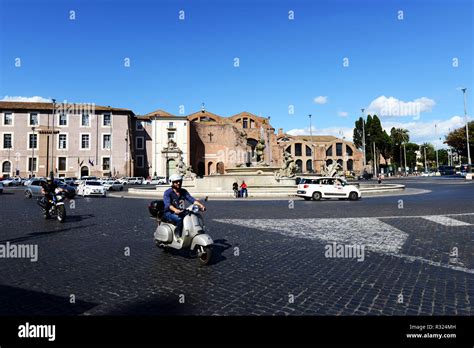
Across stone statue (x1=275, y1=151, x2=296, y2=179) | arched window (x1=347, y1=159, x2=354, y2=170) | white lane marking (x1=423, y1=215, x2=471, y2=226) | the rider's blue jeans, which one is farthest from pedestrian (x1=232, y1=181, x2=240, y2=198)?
arched window (x1=347, y1=159, x2=354, y2=170)

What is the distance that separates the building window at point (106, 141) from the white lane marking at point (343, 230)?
57.2 m

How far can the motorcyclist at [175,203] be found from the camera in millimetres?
6074

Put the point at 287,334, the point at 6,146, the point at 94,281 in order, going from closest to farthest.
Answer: the point at 287,334 → the point at 94,281 → the point at 6,146

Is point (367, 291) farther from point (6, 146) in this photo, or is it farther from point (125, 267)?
point (6, 146)

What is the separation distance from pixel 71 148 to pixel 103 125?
24.1 ft

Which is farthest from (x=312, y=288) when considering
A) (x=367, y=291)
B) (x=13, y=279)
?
(x=13, y=279)

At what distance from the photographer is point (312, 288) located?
467cm

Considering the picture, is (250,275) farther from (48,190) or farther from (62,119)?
(62,119)

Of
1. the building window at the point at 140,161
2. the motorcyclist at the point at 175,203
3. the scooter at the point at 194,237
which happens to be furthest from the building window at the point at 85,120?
the scooter at the point at 194,237

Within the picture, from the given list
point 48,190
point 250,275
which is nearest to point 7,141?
point 48,190

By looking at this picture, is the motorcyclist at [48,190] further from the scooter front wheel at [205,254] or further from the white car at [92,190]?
the white car at [92,190]

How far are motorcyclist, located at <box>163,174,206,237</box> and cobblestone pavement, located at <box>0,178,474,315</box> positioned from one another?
0.81 m

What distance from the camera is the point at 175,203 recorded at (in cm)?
Result: 632

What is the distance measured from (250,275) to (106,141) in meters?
63.9
